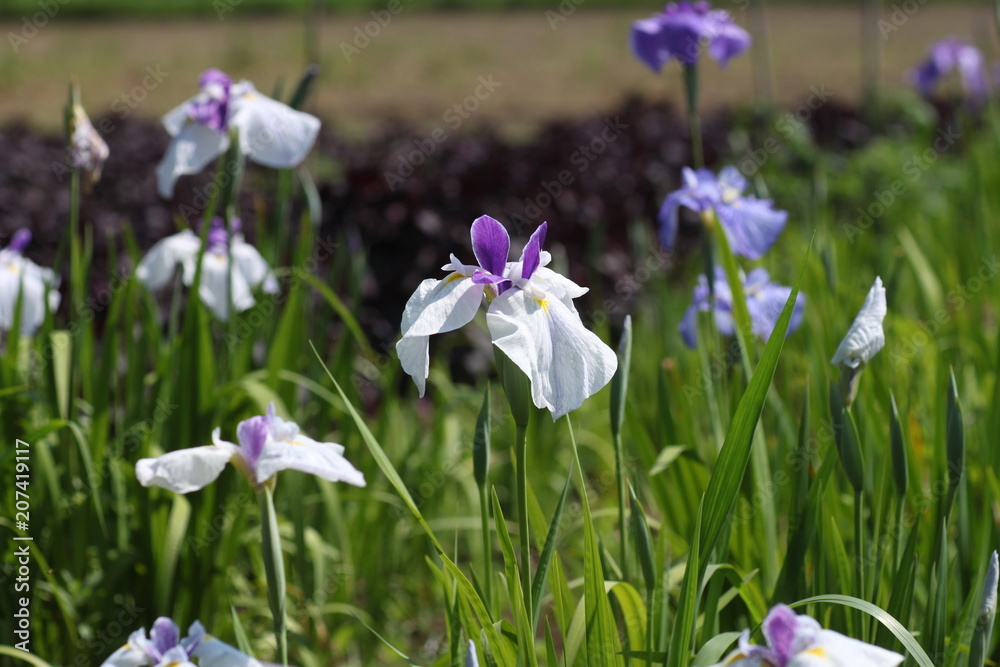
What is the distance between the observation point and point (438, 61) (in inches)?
598

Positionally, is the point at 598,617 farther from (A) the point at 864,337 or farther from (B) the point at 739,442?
(A) the point at 864,337

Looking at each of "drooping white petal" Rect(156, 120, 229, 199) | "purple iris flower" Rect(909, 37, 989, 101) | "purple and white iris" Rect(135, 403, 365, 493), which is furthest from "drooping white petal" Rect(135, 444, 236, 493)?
"purple iris flower" Rect(909, 37, 989, 101)

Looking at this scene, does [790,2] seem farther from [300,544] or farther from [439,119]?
[300,544]

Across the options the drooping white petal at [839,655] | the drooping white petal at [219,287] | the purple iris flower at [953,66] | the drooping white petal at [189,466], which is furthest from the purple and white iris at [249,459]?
the purple iris flower at [953,66]

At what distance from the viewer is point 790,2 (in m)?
21.2

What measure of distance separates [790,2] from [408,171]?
19960 mm

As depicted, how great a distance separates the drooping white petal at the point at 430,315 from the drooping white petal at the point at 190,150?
0.99 m

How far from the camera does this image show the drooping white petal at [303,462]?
1.01 m

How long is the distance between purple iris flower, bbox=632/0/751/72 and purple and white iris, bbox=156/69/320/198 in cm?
78

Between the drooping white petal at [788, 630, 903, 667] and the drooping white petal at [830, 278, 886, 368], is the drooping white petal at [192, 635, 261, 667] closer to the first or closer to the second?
the drooping white petal at [788, 630, 903, 667]

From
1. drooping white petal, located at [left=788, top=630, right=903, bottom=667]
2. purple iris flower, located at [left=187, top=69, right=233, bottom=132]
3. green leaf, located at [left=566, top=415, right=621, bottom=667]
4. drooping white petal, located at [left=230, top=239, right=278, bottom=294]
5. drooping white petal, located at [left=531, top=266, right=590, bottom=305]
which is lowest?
green leaf, located at [left=566, top=415, right=621, bottom=667]

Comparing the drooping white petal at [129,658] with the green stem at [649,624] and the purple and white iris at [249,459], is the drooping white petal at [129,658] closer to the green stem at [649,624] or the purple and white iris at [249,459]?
the purple and white iris at [249,459]

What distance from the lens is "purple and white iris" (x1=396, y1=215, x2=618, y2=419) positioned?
2.95ft

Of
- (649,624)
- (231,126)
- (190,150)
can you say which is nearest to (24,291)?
(190,150)
